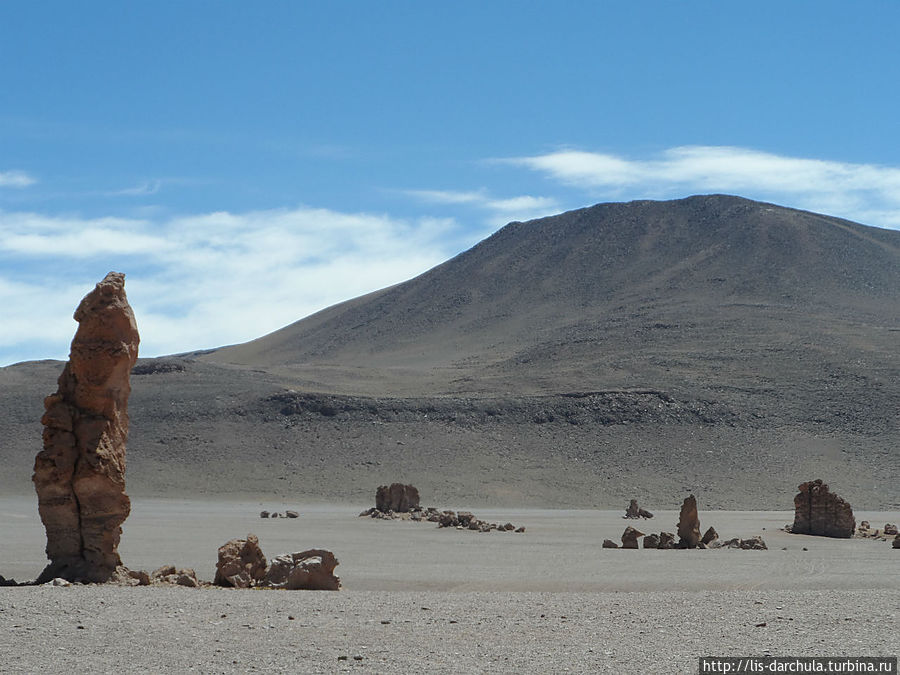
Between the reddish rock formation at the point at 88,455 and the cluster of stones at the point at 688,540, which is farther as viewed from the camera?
the cluster of stones at the point at 688,540

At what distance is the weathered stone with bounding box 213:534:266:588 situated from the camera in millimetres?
15953

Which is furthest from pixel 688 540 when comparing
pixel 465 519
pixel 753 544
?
pixel 465 519

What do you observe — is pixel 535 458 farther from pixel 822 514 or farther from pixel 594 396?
pixel 822 514

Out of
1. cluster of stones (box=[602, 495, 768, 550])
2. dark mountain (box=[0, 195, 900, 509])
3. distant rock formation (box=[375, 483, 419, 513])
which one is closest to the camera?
cluster of stones (box=[602, 495, 768, 550])

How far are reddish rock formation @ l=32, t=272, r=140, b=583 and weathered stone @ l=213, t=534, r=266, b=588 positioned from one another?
1.40m

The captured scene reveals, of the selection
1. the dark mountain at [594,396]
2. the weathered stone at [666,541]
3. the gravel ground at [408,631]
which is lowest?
the gravel ground at [408,631]

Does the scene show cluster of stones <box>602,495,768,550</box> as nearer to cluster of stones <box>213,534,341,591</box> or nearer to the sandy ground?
the sandy ground

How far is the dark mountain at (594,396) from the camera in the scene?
195 ft

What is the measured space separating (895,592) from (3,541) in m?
19.1

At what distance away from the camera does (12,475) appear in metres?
58.5

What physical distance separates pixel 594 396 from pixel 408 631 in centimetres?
5988

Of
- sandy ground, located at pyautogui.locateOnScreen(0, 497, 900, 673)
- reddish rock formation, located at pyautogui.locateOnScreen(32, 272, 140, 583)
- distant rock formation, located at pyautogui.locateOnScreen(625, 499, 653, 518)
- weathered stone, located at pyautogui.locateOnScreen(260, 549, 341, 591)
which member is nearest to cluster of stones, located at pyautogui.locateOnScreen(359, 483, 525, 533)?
distant rock formation, located at pyautogui.locateOnScreen(625, 499, 653, 518)

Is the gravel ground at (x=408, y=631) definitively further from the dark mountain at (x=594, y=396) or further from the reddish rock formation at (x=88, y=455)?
the dark mountain at (x=594, y=396)

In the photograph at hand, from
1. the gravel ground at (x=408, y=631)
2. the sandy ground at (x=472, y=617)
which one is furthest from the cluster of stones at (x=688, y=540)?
the gravel ground at (x=408, y=631)
